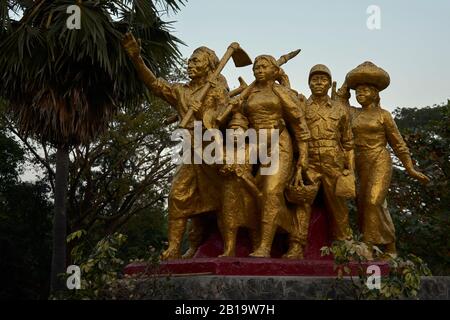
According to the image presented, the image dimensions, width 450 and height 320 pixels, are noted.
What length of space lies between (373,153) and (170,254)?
8.27 feet

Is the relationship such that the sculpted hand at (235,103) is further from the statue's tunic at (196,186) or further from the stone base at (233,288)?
the stone base at (233,288)

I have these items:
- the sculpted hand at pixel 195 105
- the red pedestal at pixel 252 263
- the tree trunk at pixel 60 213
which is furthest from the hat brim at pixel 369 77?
the tree trunk at pixel 60 213

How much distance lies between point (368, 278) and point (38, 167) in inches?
611

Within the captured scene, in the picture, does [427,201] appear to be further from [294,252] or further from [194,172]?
[194,172]

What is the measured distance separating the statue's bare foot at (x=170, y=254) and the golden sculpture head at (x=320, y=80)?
2.37 metres

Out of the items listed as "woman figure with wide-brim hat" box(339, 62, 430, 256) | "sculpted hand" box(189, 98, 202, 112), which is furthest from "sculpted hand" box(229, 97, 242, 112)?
"woman figure with wide-brim hat" box(339, 62, 430, 256)

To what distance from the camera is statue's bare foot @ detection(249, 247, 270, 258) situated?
809 cm

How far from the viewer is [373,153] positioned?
29.0 feet

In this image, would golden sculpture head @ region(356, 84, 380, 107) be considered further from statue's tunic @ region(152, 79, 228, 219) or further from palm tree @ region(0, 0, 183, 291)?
palm tree @ region(0, 0, 183, 291)

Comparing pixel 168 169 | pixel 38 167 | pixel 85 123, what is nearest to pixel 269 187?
pixel 85 123

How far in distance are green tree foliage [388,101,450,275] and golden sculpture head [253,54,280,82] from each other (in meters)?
6.23

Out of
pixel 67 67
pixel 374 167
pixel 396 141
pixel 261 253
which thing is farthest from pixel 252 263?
pixel 67 67

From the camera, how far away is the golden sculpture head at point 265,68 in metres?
8.70

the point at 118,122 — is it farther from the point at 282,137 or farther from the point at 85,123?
the point at 282,137
